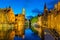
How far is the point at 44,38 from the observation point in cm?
475

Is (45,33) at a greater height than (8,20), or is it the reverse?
(8,20)

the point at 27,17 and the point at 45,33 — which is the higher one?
the point at 27,17

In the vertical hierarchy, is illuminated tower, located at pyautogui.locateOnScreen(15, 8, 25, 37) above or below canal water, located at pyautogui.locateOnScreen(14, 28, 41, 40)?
above

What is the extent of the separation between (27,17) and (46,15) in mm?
489

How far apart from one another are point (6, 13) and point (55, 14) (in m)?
1.24

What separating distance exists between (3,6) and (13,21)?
46 centimetres

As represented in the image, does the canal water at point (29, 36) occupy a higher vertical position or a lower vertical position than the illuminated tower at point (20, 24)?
lower

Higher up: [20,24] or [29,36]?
[20,24]

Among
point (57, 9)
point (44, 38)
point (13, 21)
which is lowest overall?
point (44, 38)

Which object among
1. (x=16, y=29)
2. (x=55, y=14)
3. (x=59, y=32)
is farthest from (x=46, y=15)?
(x=16, y=29)

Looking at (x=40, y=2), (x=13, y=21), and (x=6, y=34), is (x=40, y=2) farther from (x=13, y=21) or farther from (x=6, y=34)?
(x=6, y=34)

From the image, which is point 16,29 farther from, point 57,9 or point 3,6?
point 57,9

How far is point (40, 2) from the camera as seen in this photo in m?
4.80

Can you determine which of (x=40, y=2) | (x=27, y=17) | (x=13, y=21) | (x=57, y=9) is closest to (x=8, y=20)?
(x=13, y=21)
